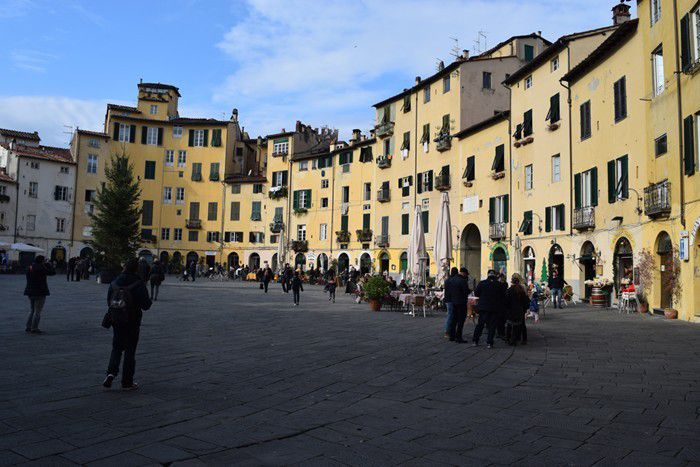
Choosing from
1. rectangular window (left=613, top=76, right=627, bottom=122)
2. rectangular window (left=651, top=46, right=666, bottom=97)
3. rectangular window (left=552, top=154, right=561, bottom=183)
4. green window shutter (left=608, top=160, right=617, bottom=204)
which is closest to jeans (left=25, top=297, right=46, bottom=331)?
rectangular window (left=651, top=46, right=666, bottom=97)

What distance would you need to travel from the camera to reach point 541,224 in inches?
1120

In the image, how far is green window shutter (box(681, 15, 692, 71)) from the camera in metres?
16.2

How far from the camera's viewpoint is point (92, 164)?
5528cm

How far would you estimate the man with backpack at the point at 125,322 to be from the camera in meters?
6.71

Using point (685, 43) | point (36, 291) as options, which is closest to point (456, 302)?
point (36, 291)

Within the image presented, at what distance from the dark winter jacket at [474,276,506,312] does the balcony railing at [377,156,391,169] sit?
115 ft

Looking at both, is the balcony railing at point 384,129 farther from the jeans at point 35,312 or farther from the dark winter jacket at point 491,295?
the jeans at point 35,312

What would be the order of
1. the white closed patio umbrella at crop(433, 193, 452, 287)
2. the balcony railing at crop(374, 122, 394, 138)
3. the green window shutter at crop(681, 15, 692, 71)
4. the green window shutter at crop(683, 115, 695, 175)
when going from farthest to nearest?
the balcony railing at crop(374, 122, 394, 138), the white closed patio umbrella at crop(433, 193, 452, 287), the green window shutter at crop(681, 15, 692, 71), the green window shutter at crop(683, 115, 695, 175)

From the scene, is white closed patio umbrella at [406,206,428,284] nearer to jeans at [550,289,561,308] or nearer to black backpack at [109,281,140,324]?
jeans at [550,289,561,308]

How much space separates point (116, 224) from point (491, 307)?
2739 cm

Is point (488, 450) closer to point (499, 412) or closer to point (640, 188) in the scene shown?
point (499, 412)

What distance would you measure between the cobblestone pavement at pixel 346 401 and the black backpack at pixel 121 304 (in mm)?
894

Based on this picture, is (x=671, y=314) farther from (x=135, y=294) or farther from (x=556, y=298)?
(x=135, y=294)

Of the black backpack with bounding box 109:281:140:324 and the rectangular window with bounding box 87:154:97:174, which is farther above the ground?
the rectangular window with bounding box 87:154:97:174
